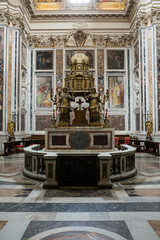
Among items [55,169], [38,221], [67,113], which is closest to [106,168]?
[55,169]

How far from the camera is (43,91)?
2230cm

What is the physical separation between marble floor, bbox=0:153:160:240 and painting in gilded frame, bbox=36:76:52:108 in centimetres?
1614

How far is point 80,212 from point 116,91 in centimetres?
1873

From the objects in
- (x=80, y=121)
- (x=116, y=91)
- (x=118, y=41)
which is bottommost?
(x=80, y=121)

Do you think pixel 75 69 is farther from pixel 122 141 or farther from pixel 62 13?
pixel 62 13

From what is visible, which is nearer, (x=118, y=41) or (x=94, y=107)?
(x=94, y=107)

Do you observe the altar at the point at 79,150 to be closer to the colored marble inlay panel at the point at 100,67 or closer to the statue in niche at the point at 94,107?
the statue in niche at the point at 94,107

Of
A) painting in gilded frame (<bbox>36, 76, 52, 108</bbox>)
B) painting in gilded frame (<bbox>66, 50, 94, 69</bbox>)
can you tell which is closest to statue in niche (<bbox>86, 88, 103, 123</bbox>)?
painting in gilded frame (<bbox>36, 76, 52, 108</bbox>)

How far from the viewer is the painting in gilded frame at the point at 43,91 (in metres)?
22.2

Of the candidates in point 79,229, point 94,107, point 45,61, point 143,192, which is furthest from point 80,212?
point 45,61

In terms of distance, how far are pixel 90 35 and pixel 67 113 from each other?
52.0 ft

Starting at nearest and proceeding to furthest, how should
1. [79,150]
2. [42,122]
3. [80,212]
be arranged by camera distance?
[80,212]
[79,150]
[42,122]

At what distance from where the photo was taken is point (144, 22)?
18.3 m

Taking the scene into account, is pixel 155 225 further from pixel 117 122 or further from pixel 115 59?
pixel 115 59
